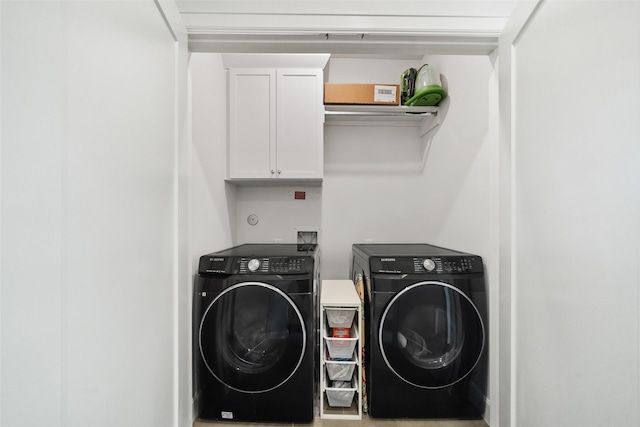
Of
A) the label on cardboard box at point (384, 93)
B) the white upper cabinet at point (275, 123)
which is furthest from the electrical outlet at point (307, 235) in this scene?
the label on cardboard box at point (384, 93)

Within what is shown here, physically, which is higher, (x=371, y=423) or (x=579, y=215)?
(x=579, y=215)

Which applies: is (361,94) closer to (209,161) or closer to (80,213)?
(209,161)

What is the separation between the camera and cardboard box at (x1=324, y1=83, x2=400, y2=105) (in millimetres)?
2031

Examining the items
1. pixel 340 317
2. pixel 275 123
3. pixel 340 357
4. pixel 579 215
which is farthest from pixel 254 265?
pixel 579 215

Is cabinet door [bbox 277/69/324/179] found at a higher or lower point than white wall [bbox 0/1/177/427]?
higher

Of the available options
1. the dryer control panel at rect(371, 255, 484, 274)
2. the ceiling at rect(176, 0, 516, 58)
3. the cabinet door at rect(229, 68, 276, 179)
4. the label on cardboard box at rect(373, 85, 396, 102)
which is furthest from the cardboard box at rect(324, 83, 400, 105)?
the dryer control panel at rect(371, 255, 484, 274)

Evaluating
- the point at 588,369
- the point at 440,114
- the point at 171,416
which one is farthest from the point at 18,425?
the point at 440,114

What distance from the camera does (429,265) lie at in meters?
1.52

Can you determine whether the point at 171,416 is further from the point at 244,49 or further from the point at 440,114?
the point at 440,114

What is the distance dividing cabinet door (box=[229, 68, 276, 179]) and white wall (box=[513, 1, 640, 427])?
61.5 inches

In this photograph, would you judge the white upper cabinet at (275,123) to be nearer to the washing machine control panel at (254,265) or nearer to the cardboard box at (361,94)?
the cardboard box at (361,94)

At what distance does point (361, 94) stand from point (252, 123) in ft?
2.79

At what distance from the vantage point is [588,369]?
25.0 inches

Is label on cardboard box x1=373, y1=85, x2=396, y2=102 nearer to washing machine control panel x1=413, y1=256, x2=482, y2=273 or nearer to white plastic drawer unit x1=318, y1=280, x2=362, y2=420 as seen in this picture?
washing machine control panel x1=413, y1=256, x2=482, y2=273
